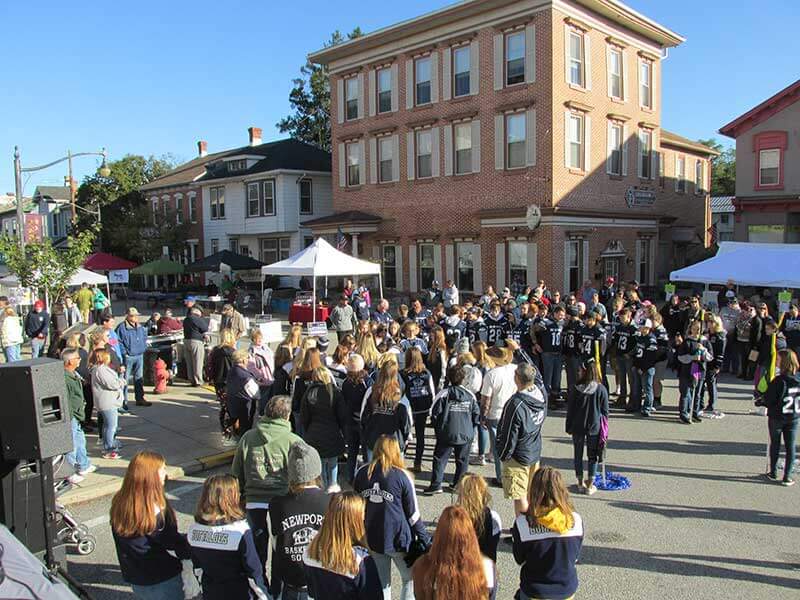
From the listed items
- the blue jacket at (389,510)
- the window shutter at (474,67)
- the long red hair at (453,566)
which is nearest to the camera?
the long red hair at (453,566)

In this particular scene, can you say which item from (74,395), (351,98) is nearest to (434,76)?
(351,98)

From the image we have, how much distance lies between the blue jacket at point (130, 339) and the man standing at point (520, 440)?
8237mm

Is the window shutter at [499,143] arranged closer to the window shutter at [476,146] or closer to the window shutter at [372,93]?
the window shutter at [476,146]

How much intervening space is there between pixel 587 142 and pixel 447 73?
6.53 metres

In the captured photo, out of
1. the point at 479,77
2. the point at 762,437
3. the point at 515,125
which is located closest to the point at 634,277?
the point at 515,125

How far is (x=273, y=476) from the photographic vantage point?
5418 mm

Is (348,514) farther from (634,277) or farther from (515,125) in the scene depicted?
(634,277)

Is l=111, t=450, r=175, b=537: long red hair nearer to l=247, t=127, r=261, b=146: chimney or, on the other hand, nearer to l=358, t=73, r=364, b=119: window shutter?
l=358, t=73, r=364, b=119: window shutter

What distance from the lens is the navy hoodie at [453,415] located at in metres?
7.36

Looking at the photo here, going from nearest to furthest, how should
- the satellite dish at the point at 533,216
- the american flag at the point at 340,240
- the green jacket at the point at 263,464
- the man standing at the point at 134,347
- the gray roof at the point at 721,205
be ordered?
1. the green jacket at the point at 263,464
2. the man standing at the point at 134,347
3. the satellite dish at the point at 533,216
4. the american flag at the point at 340,240
5. the gray roof at the point at 721,205

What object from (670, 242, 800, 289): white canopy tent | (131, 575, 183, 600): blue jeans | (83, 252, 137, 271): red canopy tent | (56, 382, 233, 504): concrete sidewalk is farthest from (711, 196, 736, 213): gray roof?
(131, 575, 183, 600): blue jeans

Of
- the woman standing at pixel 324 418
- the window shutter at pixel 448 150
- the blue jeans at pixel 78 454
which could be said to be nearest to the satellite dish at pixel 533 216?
the window shutter at pixel 448 150

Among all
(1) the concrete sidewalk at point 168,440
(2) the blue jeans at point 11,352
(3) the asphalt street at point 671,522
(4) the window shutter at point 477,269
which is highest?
(4) the window shutter at point 477,269

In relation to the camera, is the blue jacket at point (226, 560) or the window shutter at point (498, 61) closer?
the blue jacket at point (226, 560)
